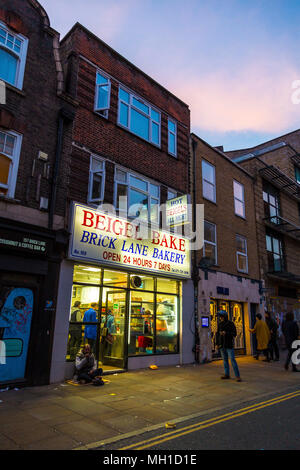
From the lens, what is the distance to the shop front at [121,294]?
9.27 meters

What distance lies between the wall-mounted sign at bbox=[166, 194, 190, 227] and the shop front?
2.19ft

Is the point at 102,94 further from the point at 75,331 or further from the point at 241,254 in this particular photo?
the point at 241,254

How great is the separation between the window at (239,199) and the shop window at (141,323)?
8686mm

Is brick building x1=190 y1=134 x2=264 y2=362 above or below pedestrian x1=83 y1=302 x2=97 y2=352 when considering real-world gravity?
above

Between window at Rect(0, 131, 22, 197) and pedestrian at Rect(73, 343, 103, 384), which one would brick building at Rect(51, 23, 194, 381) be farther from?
window at Rect(0, 131, 22, 197)

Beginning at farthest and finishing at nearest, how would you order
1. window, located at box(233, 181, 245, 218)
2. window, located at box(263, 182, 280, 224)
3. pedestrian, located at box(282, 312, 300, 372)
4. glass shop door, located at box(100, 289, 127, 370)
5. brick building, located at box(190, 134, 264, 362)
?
window, located at box(263, 182, 280, 224) → window, located at box(233, 181, 245, 218) → brick building, located at box(190, 134, 264, 362) → pedestrian, located at box(282, 312, 300, 372) → glass shop door, located at box(100, 289, 127, 370)

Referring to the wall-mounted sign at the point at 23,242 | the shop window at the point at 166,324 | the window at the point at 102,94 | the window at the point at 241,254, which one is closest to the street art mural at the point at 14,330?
the wall-mounted sign at the point at 23,242

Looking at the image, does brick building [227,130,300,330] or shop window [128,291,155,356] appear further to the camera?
brick building [227,130,300,330]

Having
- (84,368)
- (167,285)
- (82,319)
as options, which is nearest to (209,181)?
(167,285)

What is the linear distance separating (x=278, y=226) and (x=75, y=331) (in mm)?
15823

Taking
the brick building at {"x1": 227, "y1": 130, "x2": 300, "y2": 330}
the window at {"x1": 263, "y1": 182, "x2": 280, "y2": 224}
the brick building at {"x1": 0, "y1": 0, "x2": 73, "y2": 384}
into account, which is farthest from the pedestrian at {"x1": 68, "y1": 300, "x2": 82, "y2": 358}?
the window at {"x1": 263, "y1": 182, "x2": 280, "y2": 224}

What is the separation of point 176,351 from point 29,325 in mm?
6473

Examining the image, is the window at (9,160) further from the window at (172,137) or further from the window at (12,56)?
the window at (172,137)

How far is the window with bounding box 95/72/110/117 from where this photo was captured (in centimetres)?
1125
